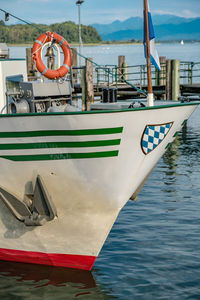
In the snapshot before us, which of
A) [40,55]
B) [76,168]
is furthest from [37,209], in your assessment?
[40,55]

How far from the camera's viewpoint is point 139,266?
28.1ft

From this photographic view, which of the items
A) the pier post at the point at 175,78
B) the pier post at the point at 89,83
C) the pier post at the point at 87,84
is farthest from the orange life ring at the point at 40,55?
the pier post at the point at 175,78

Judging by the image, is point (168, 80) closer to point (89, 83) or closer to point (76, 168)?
point (89, 83)

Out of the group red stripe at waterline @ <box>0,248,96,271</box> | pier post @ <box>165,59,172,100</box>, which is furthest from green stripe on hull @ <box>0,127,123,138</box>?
pier post @ <box>165,59,172,100</box>

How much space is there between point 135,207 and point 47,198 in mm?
4535

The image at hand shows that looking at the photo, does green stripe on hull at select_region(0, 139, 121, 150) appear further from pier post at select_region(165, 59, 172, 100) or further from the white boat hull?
pier post at select_region(165, 59, 172, 100)

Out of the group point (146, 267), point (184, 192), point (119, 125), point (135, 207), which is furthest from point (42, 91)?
point (184, 192)

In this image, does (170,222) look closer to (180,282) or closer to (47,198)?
(180,282)

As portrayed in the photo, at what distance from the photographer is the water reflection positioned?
25.3 ft

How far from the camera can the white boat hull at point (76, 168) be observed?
278 inches

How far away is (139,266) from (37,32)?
294ft

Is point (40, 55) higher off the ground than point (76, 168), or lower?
higher

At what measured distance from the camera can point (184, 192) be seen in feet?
42.2

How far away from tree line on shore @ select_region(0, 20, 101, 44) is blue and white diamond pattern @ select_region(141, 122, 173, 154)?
509 cm
